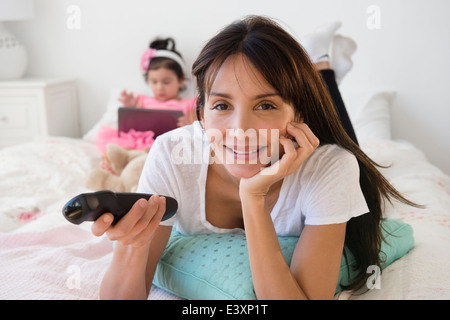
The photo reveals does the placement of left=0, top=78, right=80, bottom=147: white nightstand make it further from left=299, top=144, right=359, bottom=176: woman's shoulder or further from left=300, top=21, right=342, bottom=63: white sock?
left=299, top=144, right=359, bottom=176: woman's shoulder

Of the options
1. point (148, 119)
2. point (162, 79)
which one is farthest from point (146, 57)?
point (148, 119)

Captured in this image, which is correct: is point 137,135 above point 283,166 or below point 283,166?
below

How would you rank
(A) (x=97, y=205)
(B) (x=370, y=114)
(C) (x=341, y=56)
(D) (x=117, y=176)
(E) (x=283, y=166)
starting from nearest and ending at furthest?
(A) (x=97, y=205) < (E) (x=283, y=166) < (D) (x=117, y=176) < (C) (x=341, y=56) < (B) (x=370, y=114)

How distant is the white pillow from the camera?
2.12m

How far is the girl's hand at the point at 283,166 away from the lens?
817 mm

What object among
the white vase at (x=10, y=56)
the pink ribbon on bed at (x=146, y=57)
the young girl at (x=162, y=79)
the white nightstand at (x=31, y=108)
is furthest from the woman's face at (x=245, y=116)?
the white vase at (x=10, y=56)

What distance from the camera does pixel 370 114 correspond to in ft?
7.20

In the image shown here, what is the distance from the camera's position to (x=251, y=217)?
2.71 ft

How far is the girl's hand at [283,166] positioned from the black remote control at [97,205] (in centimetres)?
18

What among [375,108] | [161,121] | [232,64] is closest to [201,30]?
[161,121]

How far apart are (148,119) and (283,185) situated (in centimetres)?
110

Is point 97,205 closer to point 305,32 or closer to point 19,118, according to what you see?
point 305,32
